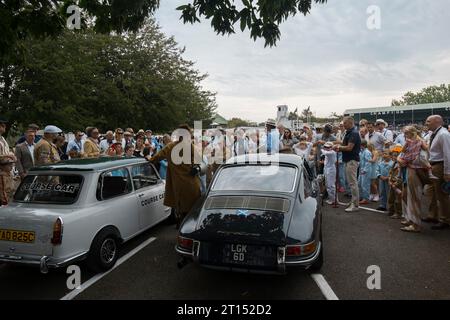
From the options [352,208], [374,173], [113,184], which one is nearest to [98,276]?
[113,184]

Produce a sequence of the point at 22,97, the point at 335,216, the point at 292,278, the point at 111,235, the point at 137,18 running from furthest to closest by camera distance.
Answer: the point at 22,97, the point at 335,216, the point at 137,18, the point at 111,235, the point at 292,278

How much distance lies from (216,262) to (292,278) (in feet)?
3.76

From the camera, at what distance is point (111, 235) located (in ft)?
15.5

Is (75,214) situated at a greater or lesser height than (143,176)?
lesser

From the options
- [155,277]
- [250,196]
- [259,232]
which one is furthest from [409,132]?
[155,277]

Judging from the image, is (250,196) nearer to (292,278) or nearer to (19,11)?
(292,278)

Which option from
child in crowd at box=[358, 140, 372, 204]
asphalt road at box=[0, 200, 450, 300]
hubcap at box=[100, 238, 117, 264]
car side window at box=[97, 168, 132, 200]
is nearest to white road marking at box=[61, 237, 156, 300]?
asphalt road at box=[0, 200, 450, 300]

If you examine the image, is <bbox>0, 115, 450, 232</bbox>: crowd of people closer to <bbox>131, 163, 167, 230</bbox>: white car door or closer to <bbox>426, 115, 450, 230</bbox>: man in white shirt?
<bbox>426, 115, 450, 230</bbox>: man in white shirt

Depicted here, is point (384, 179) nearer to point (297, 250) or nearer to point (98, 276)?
point (297, 250)

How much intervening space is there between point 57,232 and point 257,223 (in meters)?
2.39

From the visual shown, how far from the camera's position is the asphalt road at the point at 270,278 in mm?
3824

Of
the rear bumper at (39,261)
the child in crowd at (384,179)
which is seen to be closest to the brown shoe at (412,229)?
the child in crowd at (384,179)

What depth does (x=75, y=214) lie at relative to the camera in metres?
4.11

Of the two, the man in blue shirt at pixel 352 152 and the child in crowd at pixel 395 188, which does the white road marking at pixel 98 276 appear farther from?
the child in crowd at pixel 395 188
